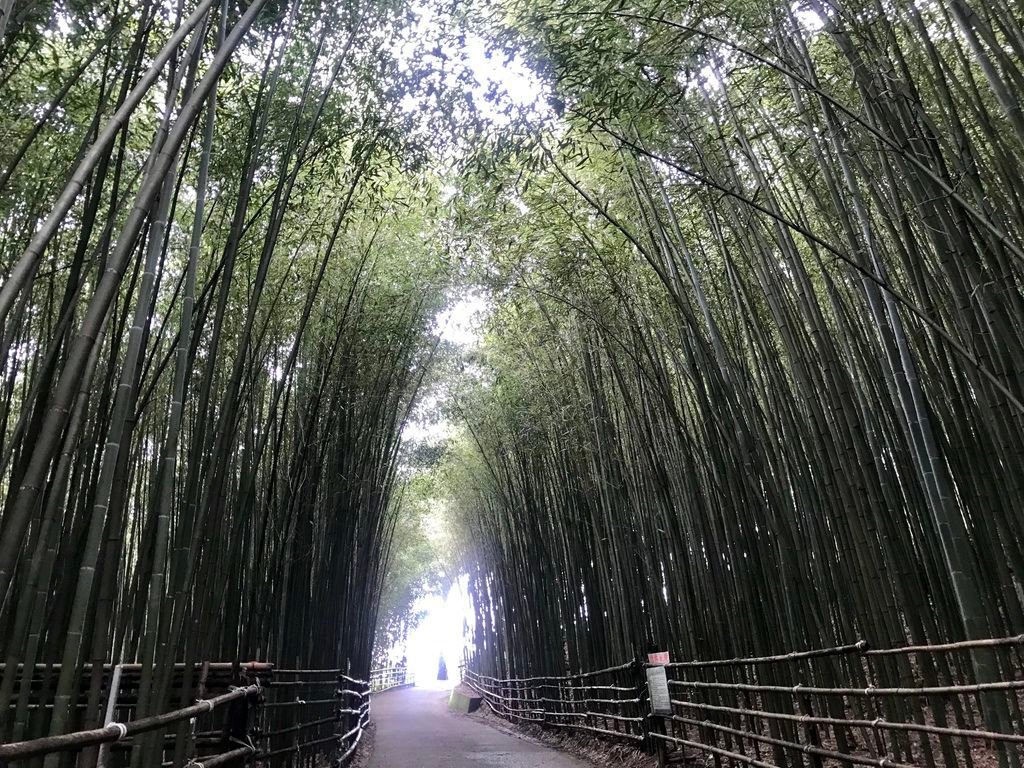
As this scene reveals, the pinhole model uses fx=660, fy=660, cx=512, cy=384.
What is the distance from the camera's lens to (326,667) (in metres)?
4.68

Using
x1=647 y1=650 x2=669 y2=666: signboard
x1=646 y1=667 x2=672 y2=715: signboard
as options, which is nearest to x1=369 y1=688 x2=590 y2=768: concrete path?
x1=646 y1=667 x2=672 y2=715: signboard

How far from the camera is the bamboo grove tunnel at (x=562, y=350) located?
1.63 m

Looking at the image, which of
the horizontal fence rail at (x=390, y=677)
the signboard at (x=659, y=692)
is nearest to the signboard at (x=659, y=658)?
the signboard at (x=659, y=692)

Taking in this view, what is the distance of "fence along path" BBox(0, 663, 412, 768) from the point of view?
1055 mm

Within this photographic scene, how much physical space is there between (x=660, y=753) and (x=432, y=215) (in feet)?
12.0

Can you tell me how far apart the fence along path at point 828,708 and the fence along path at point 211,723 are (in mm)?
1812

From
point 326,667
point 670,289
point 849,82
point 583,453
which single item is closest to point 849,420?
point 670,289

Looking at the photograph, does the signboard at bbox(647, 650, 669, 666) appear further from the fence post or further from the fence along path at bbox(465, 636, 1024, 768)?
the fence post

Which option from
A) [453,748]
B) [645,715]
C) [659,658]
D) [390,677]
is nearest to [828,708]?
[659,658]

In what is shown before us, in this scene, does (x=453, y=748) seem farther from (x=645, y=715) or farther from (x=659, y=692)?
(x=659, y=692)

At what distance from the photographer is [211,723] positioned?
283cm

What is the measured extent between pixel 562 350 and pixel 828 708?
10.1ft

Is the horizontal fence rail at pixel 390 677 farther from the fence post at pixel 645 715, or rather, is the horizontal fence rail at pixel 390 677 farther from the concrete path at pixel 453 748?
the fence post at pixel 645 715

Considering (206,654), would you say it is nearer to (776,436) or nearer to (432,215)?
(776,436)
